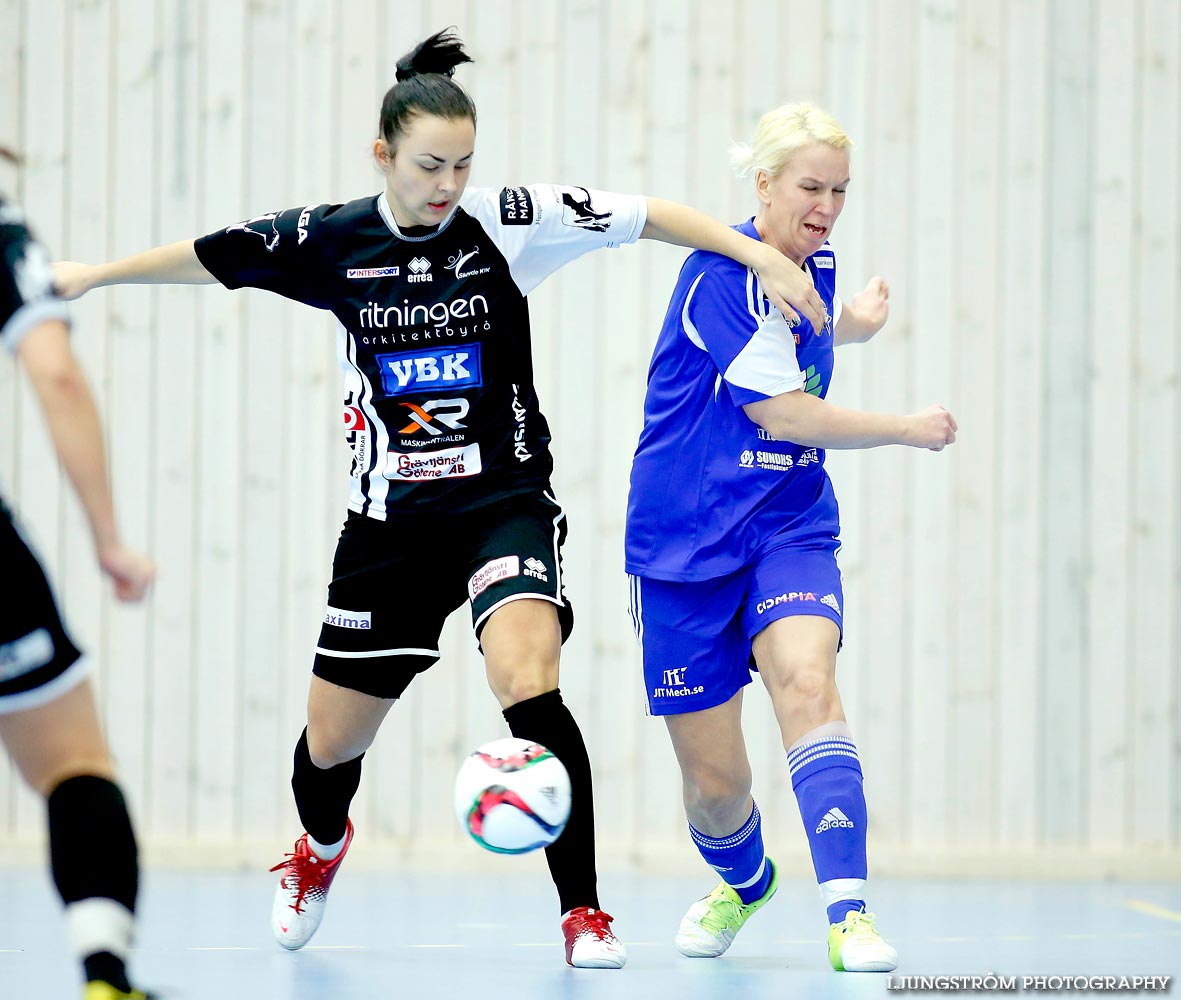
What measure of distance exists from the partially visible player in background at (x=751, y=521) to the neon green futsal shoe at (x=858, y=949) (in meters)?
0.06

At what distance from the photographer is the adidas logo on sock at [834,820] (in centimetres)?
339

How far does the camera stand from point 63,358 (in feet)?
7.48

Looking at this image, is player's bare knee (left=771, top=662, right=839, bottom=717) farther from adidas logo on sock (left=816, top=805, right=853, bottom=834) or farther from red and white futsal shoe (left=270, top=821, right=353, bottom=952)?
red and white futsal shoe (left=270, top=821, right=353, bottom=952)

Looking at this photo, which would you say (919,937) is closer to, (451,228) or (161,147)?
(451,228)

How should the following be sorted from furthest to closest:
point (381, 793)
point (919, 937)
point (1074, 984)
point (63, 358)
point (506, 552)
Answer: point (381, 793) → point (919, 937) → point (506, 552) → point (1074, 984) → point (63, 358)

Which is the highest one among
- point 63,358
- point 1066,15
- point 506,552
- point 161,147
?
point 1066,15

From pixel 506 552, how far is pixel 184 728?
2.96 metres

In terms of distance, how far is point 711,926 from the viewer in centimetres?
389

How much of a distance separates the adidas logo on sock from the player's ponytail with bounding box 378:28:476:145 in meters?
1.69

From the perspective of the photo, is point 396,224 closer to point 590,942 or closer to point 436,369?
point 436,369

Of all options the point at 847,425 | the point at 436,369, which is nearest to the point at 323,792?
the point at 436,369

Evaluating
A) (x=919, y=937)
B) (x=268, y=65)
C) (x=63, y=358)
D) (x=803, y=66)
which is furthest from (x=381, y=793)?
(x=63, y=358)

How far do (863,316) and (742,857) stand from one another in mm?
1378

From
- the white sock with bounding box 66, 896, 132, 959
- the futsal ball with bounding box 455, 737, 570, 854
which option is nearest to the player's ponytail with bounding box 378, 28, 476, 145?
the futsal ball with bounding box 455, 737, 570, 854
